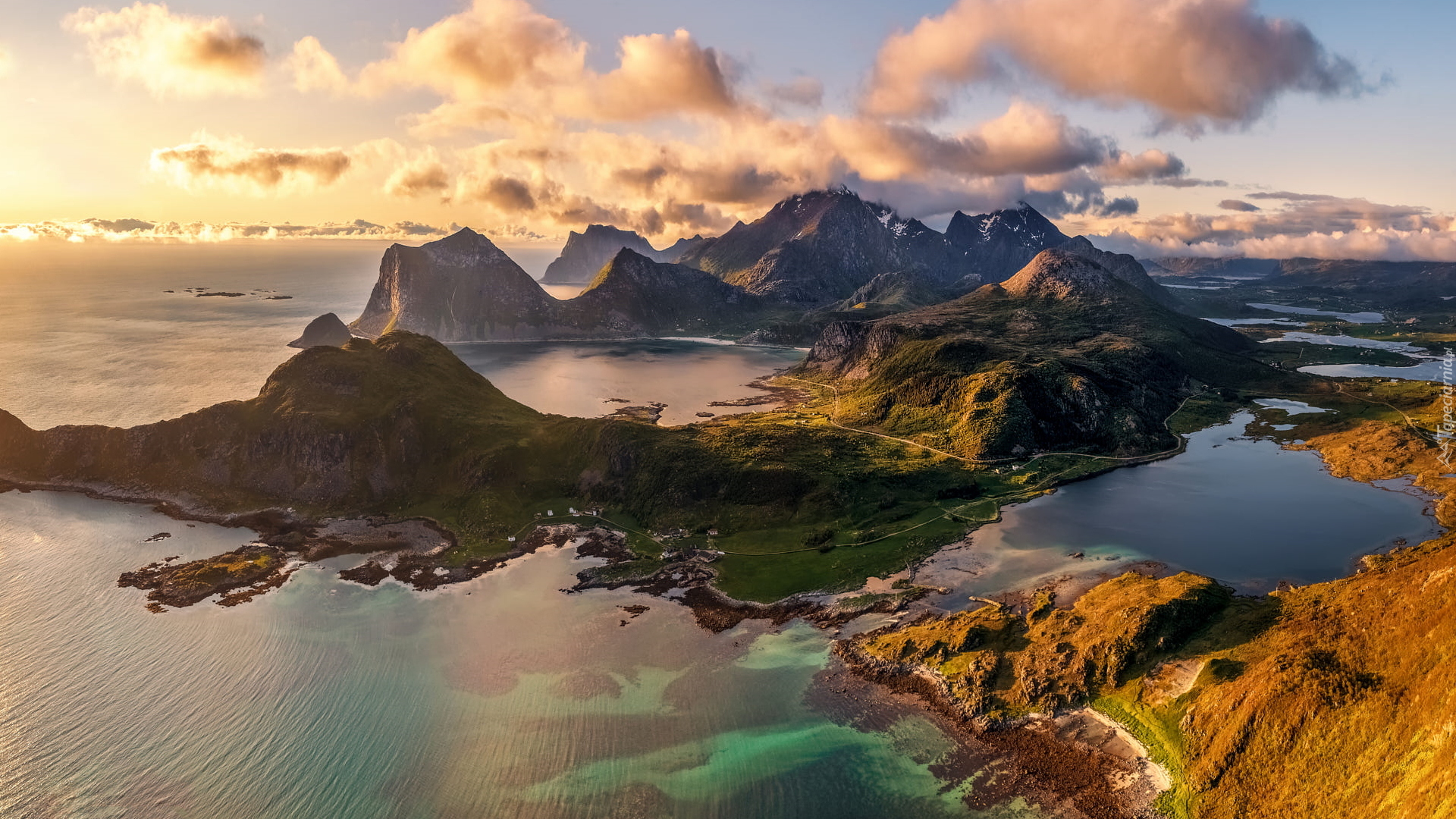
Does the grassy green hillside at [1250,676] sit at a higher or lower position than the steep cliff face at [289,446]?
lower

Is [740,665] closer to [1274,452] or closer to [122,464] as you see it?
[122,464]

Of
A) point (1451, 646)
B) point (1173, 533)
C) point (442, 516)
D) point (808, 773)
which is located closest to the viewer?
point (1451, 646)

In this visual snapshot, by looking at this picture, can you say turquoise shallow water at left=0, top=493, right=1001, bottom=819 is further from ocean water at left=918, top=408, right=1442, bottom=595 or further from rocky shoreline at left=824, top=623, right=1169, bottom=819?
ocean water at left=918, top=408, right=1442, bottom=595

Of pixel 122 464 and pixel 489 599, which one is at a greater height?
pixel 122 464

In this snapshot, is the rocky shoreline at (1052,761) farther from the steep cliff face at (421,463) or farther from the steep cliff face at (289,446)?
the steep cliff face at (289,446)

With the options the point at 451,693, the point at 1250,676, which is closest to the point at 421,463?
the point at 451,693

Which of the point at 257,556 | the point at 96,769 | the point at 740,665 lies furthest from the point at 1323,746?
the point at 257,556

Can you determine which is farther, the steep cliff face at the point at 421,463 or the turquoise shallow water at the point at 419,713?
the steep cliff face at the point at 421,463

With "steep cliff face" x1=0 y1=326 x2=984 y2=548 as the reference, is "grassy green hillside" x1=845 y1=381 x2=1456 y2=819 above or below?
below

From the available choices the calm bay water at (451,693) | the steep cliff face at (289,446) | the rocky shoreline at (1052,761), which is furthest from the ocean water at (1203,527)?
the steep cliff face at (289,446)

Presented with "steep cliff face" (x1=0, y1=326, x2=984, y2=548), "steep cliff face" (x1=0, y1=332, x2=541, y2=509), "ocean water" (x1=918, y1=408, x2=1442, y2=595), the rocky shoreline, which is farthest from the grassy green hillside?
"steep cliff face" (x1=0, y1=332, x2=541, y2=509)

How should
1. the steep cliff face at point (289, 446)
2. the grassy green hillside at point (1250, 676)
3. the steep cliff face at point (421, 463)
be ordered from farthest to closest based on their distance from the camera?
the steep cliff face at point (289, 446), the steep cliff face at point (421, 463), the grassy green hillside at point (1250, 676)
